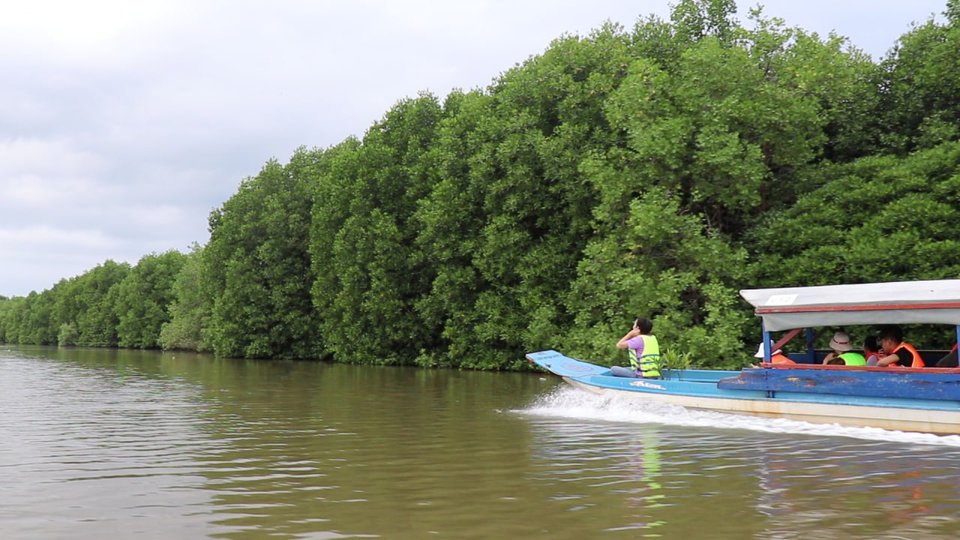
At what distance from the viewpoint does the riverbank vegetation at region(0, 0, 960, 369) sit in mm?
22859

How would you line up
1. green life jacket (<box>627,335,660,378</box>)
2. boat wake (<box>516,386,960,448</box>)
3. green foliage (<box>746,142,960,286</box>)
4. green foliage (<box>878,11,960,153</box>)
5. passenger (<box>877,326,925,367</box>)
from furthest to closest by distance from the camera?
1. green foliage (<box>878,11,960,153</box>)
2. green foliage (<box>746,142,960,286</box>)
3. green life jacket (<box>627,335,660,378</box>)
4. passenger (<box>877,326,925,367</box>)
5. boat wake (<box>516,386,960,448</box>)

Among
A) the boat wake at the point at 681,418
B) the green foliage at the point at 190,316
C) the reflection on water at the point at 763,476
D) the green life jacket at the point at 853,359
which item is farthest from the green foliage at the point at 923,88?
the green foliage at the point at 190,316

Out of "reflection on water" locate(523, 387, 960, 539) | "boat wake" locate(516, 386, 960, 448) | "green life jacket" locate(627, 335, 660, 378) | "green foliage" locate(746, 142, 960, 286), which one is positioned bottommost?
"reflection on water" locate(523, 387, 960, 539)

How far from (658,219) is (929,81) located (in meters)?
9.28

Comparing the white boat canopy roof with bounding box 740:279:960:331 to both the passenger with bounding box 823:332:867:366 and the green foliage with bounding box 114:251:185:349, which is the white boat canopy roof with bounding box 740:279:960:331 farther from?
the green foliage with bounding box 114:251:185:349

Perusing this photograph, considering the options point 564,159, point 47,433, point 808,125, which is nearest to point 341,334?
point 564,159

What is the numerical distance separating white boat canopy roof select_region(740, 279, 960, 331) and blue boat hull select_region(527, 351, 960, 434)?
2.92 ft

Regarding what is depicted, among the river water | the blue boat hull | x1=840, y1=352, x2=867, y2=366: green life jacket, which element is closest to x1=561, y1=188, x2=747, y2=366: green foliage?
the blue boat hull

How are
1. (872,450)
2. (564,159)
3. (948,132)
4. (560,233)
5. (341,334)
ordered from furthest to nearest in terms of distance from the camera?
(341,334)
(560,233)
(564,159)
(948,132)
(872,450)

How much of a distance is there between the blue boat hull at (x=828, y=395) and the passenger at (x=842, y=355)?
1210 millimetres

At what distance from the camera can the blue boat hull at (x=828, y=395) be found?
12.8 meters

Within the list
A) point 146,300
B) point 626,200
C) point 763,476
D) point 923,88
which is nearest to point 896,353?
point 763,476

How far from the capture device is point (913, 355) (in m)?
13.9

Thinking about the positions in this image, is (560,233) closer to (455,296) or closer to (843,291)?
(455,296)
